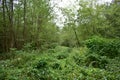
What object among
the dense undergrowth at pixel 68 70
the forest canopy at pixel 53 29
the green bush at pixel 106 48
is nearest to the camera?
the dense undergrowth at pixel 68 70

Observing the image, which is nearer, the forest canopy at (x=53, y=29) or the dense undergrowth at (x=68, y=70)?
the dense undergrowth at (x=68, y=70)

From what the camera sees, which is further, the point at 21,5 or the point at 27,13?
the point at 27,13

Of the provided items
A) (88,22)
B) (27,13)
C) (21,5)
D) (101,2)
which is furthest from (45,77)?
(101,2)

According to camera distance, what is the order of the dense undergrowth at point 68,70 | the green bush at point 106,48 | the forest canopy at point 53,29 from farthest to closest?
the forest canopy at point 53,29 → the green bush at point 106,48 → the dense undergrowth at point 68,70

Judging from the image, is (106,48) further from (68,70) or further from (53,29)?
(53,29)

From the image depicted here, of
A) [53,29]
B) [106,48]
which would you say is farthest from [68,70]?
[53,29]

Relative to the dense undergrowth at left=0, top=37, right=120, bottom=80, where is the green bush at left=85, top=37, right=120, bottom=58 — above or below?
above

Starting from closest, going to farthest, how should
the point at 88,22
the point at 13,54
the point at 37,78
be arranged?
the point at 37,78 → the point at 13,54 → the point at 88,22

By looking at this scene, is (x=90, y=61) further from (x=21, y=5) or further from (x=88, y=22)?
(x=88, y=22)

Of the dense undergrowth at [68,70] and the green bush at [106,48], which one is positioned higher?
the green bush at [106,48]

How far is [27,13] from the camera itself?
21.4m

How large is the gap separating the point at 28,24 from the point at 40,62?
15.1 m

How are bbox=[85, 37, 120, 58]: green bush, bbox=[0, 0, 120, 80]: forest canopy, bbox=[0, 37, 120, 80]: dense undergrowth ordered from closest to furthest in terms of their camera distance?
bbox=[0, 37, 120, 80]: dense undergrowth < bbox=[85, 37, 120, 58]: green bush < bbox=[0, 0, 120, 80]: forest canopy

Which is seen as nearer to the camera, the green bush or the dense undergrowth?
the dense undergrowth
